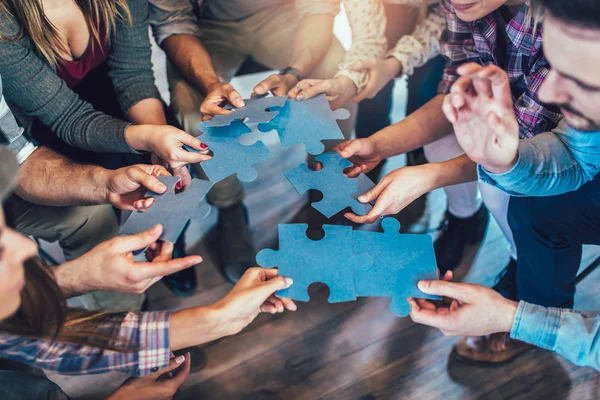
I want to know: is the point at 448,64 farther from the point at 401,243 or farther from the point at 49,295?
the point at 49,295

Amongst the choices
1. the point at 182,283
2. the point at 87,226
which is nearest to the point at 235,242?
the point at 182,283

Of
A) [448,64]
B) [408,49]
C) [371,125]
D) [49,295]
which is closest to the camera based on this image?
[49,295]

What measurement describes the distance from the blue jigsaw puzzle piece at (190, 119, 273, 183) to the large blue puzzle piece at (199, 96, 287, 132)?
0.01 meters

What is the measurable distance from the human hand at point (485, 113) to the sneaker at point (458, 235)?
73 cm

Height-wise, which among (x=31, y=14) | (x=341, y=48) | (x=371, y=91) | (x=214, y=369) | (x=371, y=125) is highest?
(x=31, y=14)

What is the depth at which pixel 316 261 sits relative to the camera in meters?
1.00

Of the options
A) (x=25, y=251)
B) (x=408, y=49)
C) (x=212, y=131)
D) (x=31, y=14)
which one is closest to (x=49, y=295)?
(x=25, y=251)

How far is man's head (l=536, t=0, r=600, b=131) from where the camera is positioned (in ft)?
2.36

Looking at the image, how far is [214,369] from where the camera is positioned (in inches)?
53.6

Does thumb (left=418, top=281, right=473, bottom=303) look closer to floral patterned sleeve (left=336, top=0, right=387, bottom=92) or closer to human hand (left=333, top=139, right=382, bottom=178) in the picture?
human hand (left=333, top=139, right=382, bottom=178)

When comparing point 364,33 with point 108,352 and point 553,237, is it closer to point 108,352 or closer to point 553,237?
point 553,237

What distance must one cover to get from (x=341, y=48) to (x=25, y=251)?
1.16 metres

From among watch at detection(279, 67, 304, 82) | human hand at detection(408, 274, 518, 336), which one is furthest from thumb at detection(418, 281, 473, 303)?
watch at detection(279, 67, 304, 82)

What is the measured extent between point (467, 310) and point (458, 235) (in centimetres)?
70
